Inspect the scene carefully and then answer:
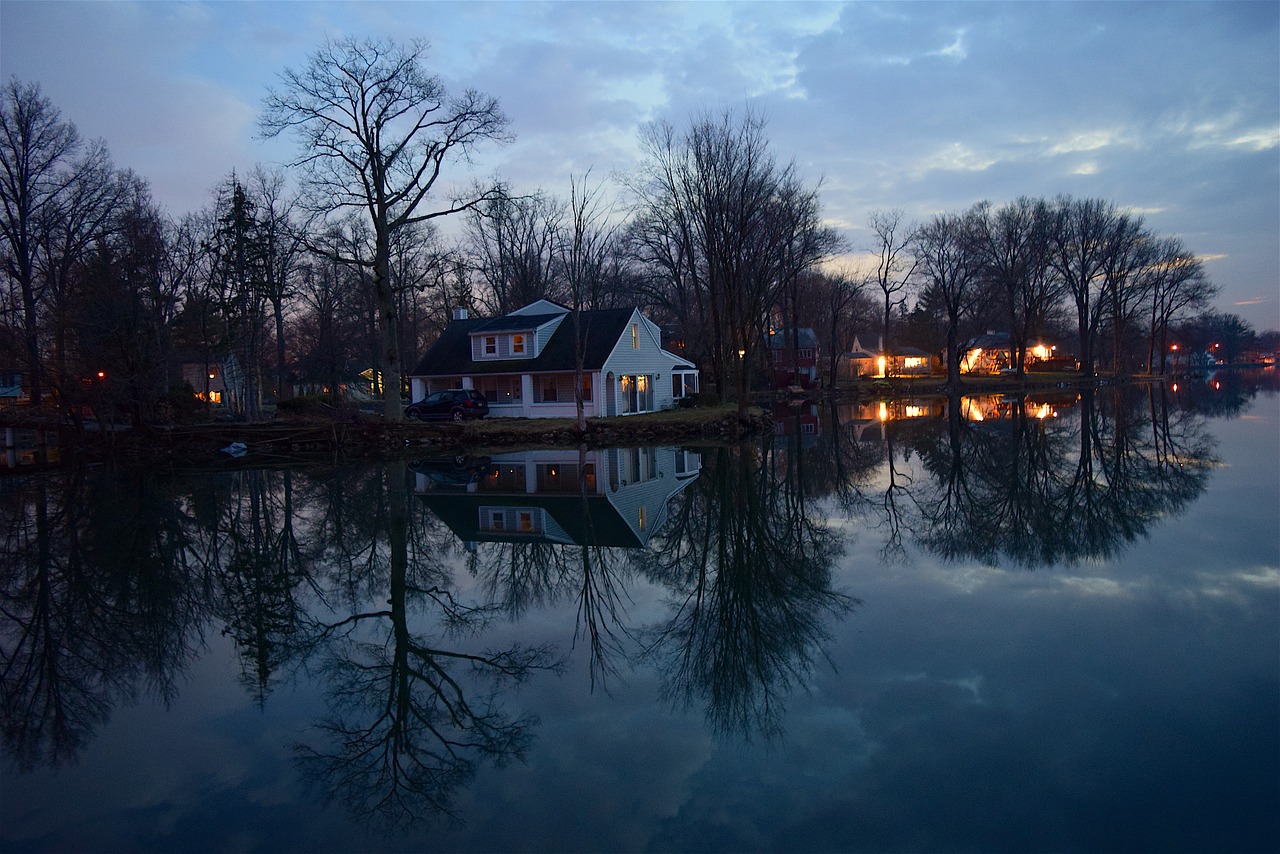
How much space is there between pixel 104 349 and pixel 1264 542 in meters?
37.3

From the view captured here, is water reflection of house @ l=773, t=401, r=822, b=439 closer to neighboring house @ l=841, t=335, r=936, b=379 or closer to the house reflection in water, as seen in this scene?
the house reflection in water

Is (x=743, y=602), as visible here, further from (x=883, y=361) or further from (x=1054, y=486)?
(x=883, y=361)

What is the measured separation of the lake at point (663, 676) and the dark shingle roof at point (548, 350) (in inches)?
871

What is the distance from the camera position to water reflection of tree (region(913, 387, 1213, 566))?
12.2 meters

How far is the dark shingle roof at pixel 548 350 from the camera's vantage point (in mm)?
38562

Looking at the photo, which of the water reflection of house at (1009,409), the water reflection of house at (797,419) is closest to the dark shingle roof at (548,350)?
the water reflection of house at (797,419)

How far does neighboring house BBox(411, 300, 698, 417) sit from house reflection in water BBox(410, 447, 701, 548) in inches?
390

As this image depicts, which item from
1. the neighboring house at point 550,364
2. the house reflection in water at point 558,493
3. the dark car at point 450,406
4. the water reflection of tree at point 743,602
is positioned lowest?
the water reflection of tree at point 743,602

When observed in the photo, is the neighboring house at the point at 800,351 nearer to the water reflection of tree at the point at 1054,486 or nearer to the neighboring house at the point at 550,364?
the neighboring house at the point at 550,364

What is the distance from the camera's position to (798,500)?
17219 mm

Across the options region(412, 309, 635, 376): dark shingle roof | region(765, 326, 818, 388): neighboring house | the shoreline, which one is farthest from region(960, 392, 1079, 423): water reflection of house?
region(765, 326, 818, 388): neighboring house

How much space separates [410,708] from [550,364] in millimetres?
32355

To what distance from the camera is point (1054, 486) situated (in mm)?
16844

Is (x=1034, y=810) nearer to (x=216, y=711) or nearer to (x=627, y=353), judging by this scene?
(x=216, y=711)
